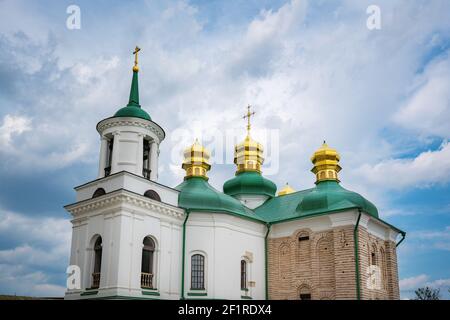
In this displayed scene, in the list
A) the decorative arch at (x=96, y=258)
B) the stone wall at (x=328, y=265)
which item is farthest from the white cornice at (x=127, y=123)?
the stone wall at (x=328, y=265)

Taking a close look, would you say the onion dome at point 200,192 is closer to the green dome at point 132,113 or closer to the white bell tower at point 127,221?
the white bell tower at point 127,221

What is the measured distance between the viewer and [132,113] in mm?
20859

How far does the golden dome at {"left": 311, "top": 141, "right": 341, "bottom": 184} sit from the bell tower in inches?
346

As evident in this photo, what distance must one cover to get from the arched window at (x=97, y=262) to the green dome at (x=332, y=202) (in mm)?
9326

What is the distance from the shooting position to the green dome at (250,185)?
94.4 feet

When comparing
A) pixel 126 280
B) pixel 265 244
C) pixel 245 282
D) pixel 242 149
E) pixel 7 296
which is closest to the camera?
pixel 126 280

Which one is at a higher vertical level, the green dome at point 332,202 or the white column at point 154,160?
the white column at point 154,160

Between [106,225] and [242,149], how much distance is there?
13909 millimetres

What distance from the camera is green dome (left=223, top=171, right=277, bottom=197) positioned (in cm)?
2878

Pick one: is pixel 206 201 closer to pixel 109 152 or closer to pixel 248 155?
pixel 109 152

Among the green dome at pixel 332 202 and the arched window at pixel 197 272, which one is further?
the green dome at pixel 332 202

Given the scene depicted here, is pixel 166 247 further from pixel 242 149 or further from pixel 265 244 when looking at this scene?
Result: pixel 242 149
